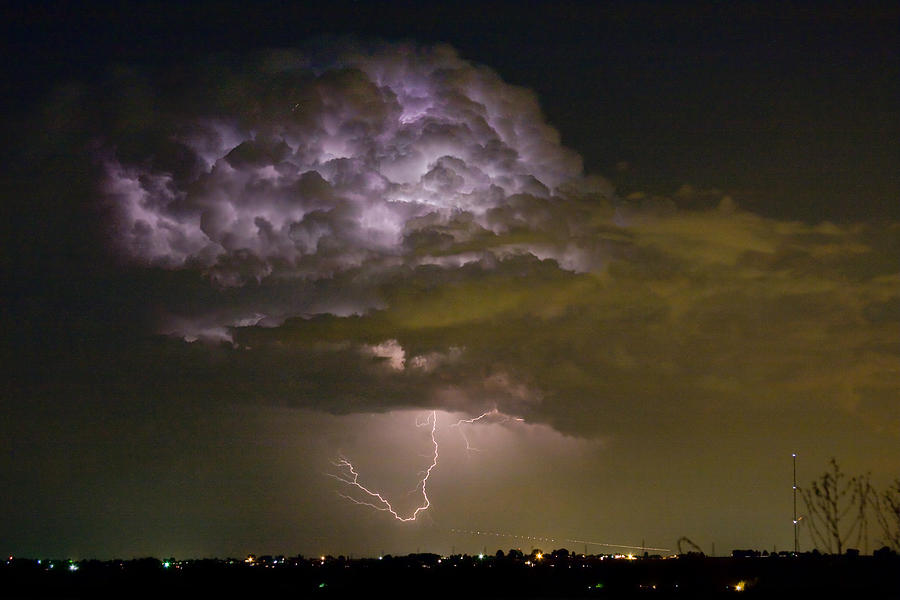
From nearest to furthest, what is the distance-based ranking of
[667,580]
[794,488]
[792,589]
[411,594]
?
[792,589] → [411,594] → [667,580] → [794,488]

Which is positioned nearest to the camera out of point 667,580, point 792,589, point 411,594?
point 792,589

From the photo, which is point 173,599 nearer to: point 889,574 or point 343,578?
point 343,578

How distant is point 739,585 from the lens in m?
113

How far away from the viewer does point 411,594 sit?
108312mm

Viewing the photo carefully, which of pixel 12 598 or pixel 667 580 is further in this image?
pixel 667 580

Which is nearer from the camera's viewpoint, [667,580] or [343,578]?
[667,580]

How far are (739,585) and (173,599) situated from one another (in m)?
60.6

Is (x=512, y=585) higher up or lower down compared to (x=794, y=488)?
lower down

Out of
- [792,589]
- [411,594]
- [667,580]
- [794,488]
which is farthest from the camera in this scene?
[794,488]

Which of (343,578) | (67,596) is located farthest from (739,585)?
(67,596)

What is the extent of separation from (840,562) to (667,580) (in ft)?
75.8

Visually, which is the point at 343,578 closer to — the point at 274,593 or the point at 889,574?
the point at 274,593

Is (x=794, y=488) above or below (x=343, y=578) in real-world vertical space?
above

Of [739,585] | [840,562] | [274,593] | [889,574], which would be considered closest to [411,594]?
[274,593]
